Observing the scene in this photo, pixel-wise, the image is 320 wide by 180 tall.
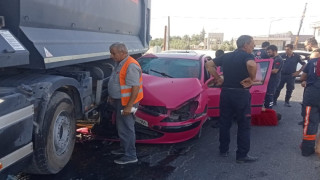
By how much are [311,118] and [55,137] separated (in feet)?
11.6

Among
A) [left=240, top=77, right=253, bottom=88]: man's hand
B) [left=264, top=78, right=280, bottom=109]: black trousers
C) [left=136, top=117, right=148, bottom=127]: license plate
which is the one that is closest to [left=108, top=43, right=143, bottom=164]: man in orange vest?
[left=136, top=117, right=148, bottom=127]: license plate

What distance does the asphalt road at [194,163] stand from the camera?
12.2 feet

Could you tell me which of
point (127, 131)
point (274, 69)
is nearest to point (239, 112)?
point (127, 131)

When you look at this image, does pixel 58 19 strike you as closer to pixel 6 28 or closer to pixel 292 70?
pixel 6 28

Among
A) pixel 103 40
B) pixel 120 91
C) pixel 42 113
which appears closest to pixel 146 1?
pixel 103 40

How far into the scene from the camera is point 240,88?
413 cm

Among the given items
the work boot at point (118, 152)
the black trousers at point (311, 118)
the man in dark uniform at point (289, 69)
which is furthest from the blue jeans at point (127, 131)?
the man in dark uniform at point (289, 69)

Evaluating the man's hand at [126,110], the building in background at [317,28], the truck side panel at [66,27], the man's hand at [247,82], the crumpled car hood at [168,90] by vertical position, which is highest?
the building in background at [317,28]

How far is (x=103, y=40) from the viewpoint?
16.5 feet

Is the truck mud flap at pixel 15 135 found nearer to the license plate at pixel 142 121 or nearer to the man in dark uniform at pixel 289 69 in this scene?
the license plate at pixel 142 121

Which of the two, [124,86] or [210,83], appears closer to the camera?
[124,86]

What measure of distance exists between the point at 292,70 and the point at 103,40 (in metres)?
5.42

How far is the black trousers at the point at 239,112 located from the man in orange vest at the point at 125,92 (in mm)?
1215

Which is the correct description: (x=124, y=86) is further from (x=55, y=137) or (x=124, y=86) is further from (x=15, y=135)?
(x=15, y=135)
